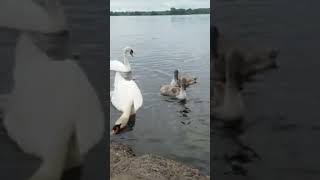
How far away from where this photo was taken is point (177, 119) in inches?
129

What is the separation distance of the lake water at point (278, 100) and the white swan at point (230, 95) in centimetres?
4

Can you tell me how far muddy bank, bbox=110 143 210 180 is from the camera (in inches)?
117

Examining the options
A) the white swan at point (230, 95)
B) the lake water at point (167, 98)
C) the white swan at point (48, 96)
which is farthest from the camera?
the lake water at point (167, 98)

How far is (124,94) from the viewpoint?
321cm

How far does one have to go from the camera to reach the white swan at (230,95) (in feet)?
5.63

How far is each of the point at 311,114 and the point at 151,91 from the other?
1.80m

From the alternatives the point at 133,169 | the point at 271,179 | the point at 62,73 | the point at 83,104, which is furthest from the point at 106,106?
the point at 133,169

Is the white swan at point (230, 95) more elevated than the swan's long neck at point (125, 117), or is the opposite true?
the white swan at point (230, 95)

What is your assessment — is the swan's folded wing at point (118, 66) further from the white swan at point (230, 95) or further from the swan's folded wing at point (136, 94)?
the white swan at point (230, 95)

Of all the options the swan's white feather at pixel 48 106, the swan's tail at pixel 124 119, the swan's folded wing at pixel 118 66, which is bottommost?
the swan's tail at pixel 124 119

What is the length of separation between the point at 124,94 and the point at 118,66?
261 mm

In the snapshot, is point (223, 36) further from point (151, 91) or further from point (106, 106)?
point (151, 91)

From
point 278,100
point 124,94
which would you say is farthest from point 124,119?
point 278,100

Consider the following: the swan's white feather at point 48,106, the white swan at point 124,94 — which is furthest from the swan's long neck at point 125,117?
the swan's white feather at point 48,106
